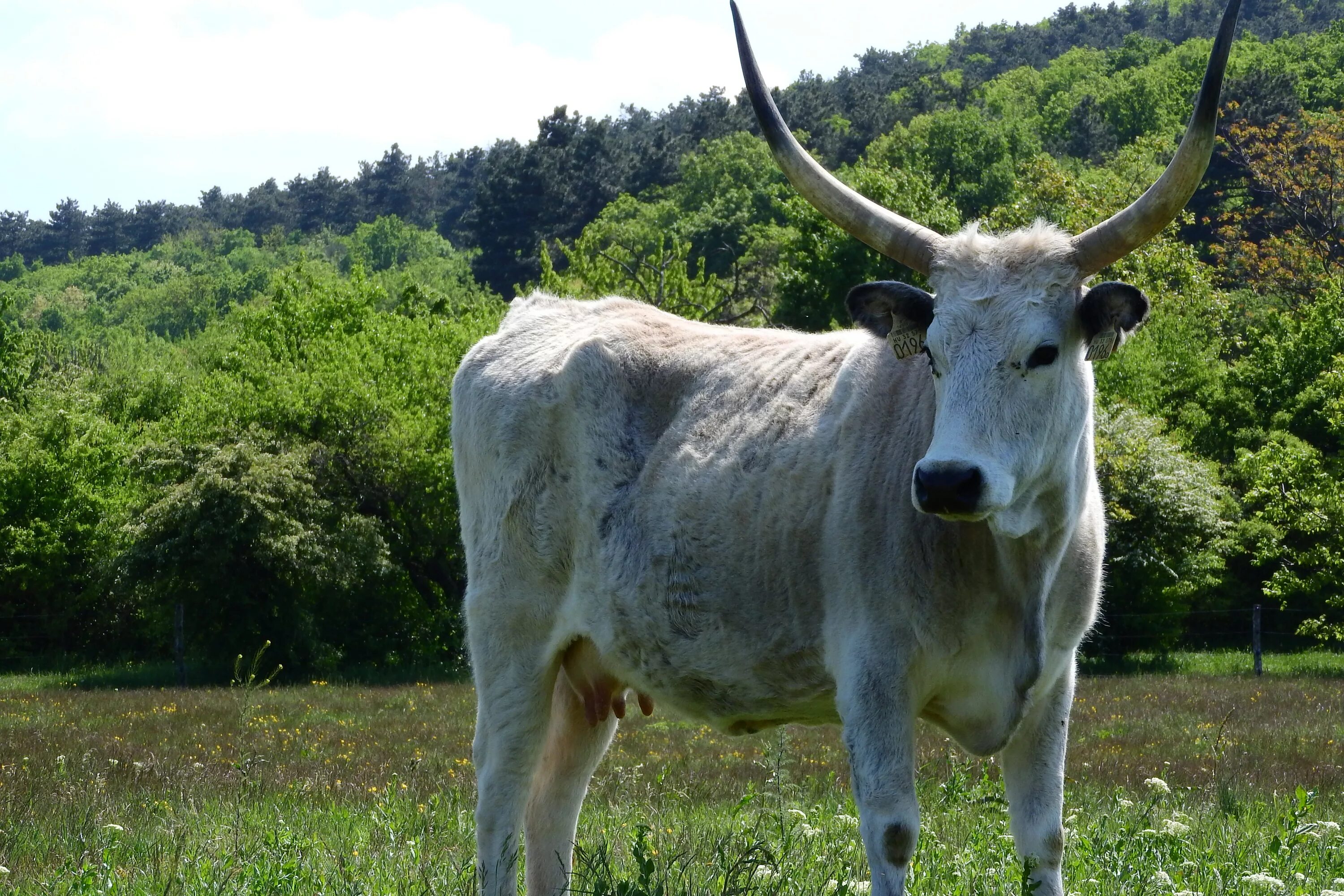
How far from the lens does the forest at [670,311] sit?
88.2 feet

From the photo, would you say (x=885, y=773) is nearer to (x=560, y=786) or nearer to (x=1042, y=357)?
(x=1042, y=357)

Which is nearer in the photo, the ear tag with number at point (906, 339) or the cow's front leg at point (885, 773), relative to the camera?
the cow's front leg at point (885, 773)

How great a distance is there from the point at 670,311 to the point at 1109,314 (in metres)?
20.1

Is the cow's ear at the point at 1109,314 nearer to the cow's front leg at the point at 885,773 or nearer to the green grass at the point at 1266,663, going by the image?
the cow's front leg at the point at 885,773

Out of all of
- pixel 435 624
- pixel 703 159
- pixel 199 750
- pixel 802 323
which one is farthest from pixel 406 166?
pixel 199 750

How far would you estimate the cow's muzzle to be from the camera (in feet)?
13.2

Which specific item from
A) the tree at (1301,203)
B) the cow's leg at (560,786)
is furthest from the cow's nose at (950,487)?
the tree at (1301,203)

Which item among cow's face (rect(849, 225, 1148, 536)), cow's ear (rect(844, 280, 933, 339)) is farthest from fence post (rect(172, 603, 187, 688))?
cow's face (rect(849, 225, 1148, 536))

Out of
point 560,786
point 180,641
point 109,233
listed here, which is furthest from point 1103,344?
point 109,233

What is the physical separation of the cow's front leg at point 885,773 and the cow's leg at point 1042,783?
602mm

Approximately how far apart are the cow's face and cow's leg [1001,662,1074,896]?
88 cm

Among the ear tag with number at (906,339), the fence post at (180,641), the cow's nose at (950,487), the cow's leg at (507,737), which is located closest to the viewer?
the cow's nose at (950,487)

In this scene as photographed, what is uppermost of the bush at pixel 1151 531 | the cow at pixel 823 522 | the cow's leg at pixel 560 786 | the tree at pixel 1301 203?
the tree at pixel 1301 203

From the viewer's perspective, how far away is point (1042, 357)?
4.37 metres
